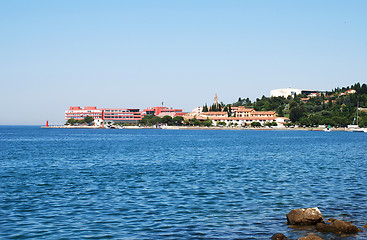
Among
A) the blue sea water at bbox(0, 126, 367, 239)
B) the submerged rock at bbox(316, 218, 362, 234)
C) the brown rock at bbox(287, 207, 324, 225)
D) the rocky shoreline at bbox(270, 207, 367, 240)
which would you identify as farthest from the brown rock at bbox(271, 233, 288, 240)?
the brown rock at bbox(287, 207, 324, 225)

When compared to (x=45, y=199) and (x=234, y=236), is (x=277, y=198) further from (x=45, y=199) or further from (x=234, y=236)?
(x=45, y=199)

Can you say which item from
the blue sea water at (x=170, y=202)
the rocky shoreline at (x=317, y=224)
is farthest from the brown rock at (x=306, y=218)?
the blue sea water at (x=170, y=202)

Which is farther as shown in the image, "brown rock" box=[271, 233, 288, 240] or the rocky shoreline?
the rocky shoreline

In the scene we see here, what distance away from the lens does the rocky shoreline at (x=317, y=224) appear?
60.7ft

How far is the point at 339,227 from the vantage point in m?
18.6

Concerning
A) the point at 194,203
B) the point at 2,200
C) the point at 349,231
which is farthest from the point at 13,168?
the point at 349,231

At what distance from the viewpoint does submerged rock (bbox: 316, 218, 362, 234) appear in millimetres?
18516

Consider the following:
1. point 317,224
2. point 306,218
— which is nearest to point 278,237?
point 317,224

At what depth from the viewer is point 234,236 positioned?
59.1 ft

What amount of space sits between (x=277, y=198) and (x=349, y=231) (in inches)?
315

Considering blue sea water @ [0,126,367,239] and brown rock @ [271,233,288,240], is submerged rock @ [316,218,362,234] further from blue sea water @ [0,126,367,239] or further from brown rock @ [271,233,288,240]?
brown rock @ [271,233,288,240]

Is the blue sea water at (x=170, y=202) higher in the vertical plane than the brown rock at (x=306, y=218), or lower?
lower

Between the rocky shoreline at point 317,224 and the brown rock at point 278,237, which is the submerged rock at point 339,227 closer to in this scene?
the rocky shoreline at point 317,224

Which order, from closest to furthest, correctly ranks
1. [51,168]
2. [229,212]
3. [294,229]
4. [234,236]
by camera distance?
[234,236]
[294,229]
[229,212]
[51,168]
